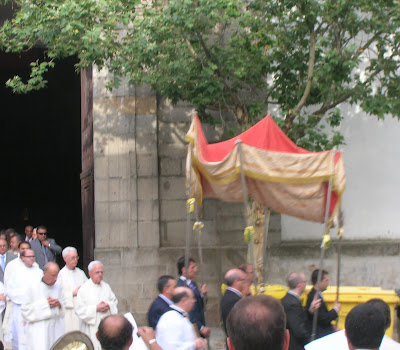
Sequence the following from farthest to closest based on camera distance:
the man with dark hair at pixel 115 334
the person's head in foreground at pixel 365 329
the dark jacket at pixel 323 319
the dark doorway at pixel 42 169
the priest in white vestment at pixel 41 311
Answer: the dark doorway at pixel 42 169, the priest in white vestment at pixel 41 311, the dark jacket at pixel 323 319, the man with dark hair at pixel 115 334, the person's head in foreground at pixel 365 329

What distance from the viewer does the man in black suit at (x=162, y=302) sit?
6.56 metres

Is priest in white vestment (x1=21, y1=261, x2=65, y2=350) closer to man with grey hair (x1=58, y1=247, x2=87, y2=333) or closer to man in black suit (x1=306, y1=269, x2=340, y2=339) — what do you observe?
man with grey hair (x1=58, y1=247, x2=87, y2=333)

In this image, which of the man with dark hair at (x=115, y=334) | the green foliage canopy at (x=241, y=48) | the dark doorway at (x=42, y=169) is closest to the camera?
the man with dark hair at (x=115, y=334)

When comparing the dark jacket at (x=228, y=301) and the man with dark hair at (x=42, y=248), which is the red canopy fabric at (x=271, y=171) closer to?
the dark jacket at (x=228, y=301)

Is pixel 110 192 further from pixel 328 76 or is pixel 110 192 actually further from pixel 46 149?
pixel 46 149

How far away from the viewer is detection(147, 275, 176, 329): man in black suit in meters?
6.56

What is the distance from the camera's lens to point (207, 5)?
8.91 m

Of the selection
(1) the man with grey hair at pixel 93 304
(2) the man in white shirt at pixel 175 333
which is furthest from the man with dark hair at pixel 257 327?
(1) the man with grey hair at pixel 93 304

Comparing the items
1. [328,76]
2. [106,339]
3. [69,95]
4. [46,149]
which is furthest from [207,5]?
[46,149]

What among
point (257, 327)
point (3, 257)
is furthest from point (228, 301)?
point (3, 257)

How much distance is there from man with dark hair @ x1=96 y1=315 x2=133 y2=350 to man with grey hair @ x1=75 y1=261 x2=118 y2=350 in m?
3.84

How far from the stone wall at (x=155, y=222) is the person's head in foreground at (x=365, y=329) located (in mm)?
7568

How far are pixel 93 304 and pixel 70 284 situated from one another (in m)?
0.86

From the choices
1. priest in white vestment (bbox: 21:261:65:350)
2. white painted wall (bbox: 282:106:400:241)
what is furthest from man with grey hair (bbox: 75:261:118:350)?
white painted wall (bbox: 282:106:400:241)
